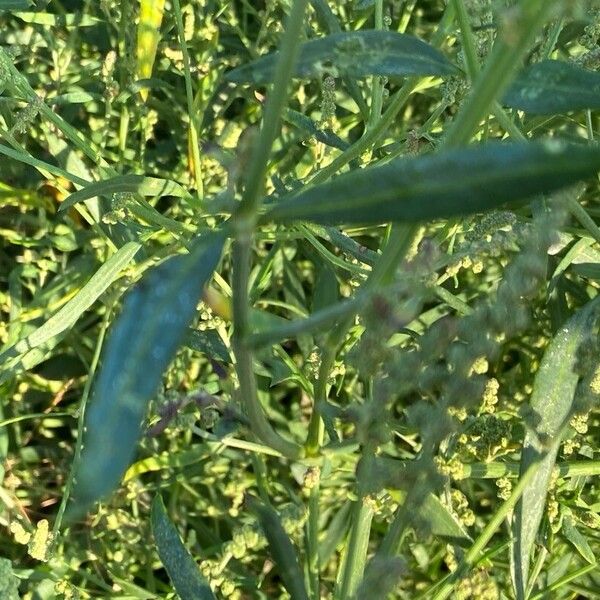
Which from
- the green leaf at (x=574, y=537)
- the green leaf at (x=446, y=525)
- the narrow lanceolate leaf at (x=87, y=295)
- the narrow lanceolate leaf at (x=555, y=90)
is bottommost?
the green leaf at (x=574, y=537)

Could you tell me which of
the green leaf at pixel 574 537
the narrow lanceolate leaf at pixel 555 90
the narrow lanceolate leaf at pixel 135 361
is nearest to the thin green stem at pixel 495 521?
the green leaf at pixel 574 537

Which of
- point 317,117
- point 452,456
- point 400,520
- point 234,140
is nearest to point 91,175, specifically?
point 234,140

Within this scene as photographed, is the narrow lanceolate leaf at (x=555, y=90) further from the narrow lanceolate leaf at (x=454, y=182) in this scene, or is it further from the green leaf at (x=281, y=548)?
the green leaf at (x=281, y=548)

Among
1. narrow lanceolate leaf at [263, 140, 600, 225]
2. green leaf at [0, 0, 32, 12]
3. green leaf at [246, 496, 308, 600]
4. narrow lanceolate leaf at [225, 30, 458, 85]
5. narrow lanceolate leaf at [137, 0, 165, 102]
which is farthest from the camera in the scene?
narrow lanceolate leaf at [137, 0, 165, 102]

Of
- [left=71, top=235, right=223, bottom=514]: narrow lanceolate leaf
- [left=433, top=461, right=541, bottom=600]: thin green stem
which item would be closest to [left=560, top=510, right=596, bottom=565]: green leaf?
[left=433, top=461, right=541, bottom=600]: thin green stem

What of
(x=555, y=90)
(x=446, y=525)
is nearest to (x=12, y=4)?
(x=555, y=90)

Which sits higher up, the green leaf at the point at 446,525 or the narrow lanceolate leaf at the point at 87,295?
the narrow lanceolate leaf at the point at 87,295

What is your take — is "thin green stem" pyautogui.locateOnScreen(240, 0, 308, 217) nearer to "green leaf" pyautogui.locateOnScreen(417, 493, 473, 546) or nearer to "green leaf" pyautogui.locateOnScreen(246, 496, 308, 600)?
"green leaf" pyautogui.locateOnScreen(246, 496, 308, 600)

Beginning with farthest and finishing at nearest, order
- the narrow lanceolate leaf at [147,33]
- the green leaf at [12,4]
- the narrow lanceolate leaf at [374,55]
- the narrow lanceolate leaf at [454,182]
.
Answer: the narrow lanceolate leaf at [147,33] → the green leaf at [12,4] → the narrow lanceolate leaf at [374,55] → the narrow lanceolate leaf at [454,182]
